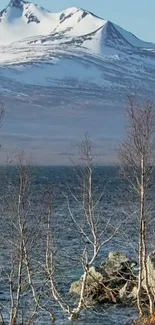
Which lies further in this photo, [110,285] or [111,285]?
[111,285]

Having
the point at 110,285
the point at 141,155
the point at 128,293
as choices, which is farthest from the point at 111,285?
the point at 141,155

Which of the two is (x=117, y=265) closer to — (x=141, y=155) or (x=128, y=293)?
(x=128, y=293)

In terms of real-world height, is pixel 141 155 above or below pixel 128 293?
above

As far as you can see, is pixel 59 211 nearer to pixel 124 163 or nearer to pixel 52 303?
pixel 52 303

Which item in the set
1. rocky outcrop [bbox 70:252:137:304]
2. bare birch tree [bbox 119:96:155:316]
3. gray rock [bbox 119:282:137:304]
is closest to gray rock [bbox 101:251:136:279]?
rocky outcrop [bbox 70:252:137:304]

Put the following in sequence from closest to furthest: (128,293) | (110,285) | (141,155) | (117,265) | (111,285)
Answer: (141,155) → (128,293) → (110,285) → (111,285) → (117,265)

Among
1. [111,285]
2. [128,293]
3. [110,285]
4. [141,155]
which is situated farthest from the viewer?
[111,285]

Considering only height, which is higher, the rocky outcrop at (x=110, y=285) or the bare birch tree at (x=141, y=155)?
the bare birch tree at (x=141, y=155)

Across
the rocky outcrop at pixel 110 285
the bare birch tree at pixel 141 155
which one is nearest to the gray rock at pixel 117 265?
the rocky outcrop at pixel 110 285

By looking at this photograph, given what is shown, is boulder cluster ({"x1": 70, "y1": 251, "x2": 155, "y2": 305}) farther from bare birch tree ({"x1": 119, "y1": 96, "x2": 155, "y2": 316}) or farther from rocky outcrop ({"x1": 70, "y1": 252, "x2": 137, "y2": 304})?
bare birch tree ({"x1": 119, "y1": 96, "x2": 155, "y2": 316})

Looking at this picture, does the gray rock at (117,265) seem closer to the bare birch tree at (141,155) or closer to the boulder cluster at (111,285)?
the boulder cluster at (111,285)

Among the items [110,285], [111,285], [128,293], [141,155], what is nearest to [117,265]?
[111,285]

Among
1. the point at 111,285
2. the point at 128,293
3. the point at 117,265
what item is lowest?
the point at 128,293

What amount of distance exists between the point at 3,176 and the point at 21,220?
208 centimetres
